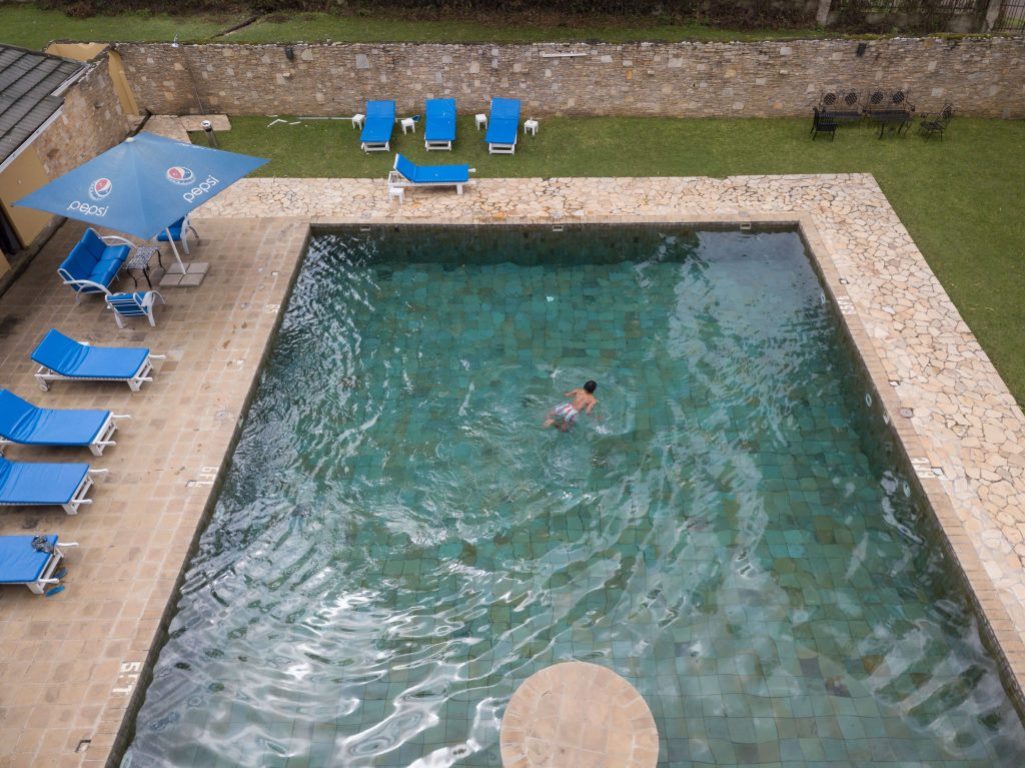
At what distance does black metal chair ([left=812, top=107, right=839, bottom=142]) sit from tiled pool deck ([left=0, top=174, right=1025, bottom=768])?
2.15m

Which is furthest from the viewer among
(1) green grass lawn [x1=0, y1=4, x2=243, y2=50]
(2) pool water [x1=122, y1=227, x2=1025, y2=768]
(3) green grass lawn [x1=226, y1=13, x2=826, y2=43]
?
(1) green grass lawn [x1=0, y1=4, x2=243, y2=50]

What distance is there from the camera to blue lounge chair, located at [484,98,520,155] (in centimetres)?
1794

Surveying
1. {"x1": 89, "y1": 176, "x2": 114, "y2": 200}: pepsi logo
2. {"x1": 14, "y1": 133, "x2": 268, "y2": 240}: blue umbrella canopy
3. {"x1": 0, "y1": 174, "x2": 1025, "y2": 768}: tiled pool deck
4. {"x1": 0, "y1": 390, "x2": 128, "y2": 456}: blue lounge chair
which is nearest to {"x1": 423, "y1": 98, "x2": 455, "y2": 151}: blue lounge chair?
{"x1": 0, "y1": 174, "x2": 1025, "y2": 768}: tiled pool deck

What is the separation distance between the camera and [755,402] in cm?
1181

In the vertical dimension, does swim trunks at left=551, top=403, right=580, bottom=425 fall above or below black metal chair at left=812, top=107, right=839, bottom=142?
below

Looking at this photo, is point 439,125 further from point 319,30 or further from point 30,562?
point 30,562

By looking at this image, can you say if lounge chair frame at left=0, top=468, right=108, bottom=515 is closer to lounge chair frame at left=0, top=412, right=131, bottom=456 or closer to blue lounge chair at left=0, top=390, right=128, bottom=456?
lounge chair frame at left=0, top=412, right=131, bottom=456

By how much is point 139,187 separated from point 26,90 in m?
4.28

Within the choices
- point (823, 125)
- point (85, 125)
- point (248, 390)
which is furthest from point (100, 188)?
point (823, 125)

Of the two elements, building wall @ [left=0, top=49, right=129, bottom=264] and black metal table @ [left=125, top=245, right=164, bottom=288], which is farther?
building wall @ [left=0, top=49, right=129, bottom=264]

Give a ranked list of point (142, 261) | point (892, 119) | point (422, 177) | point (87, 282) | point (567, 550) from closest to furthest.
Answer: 1. point (567, 550)
2. point (87, 282)
3. point (142, 261)
4. point (422, 177)
5. point (892, 119)

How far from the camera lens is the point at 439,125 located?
18.3 metres

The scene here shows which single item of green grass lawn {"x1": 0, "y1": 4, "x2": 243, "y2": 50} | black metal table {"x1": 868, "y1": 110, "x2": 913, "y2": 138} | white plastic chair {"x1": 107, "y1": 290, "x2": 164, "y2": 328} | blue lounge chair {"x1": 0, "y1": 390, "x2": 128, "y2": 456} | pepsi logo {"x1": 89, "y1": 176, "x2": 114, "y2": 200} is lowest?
blue lounge chair {"x1": 0, "y1": 390, "x2": 128, "y2": 456}

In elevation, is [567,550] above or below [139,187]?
below
